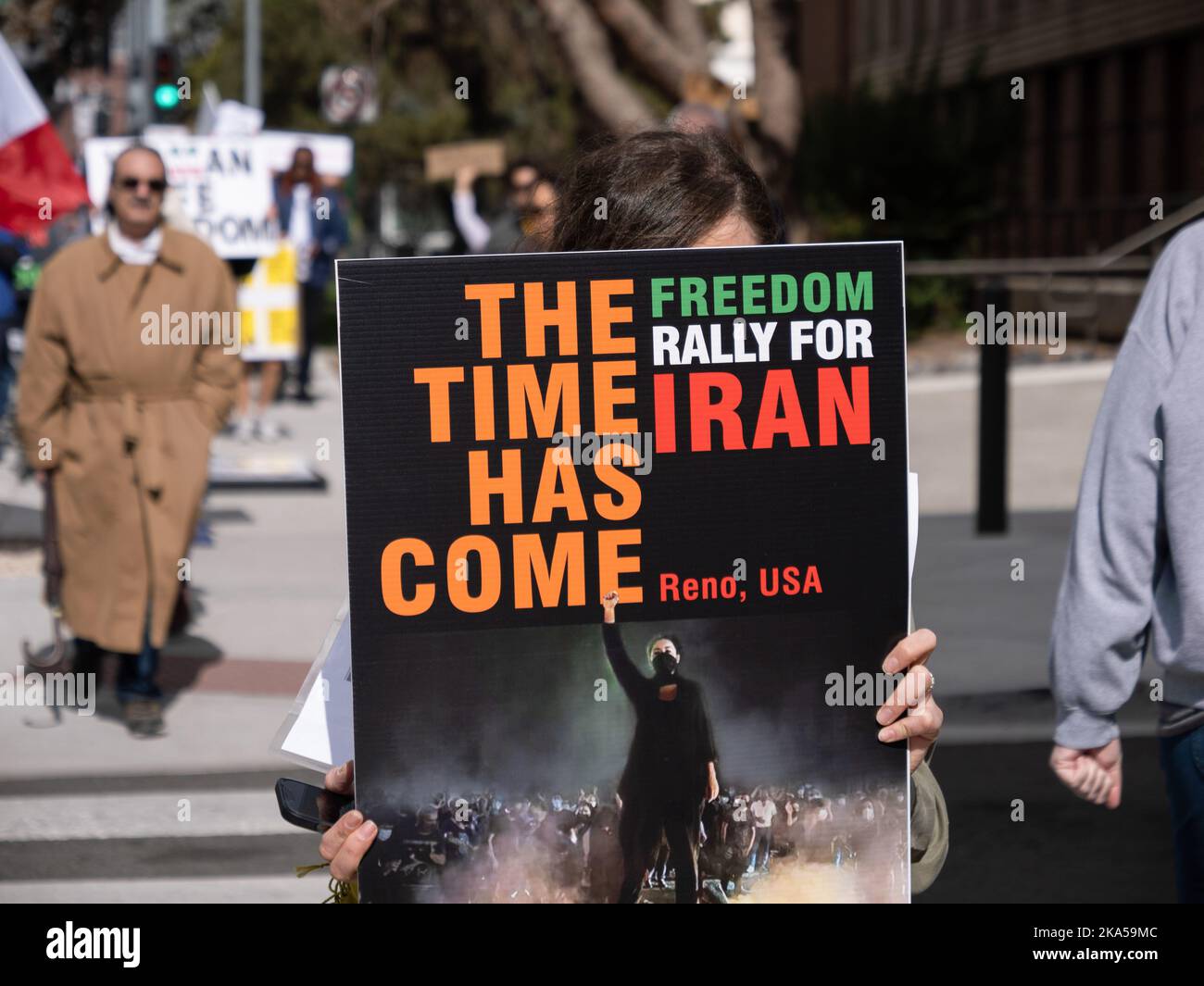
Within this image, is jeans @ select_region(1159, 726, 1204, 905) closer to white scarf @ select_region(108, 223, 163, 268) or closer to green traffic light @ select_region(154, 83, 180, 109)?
white scarf @ select_region(108, 223, 163, 268)

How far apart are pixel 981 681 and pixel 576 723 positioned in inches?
224

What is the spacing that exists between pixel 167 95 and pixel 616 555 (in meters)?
16.0

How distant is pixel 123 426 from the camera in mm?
6629

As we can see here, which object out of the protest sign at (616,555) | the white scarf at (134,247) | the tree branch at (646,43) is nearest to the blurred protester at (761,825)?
the protest sign at (616,555)

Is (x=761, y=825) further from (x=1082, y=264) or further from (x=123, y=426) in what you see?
(x=1082, y=264)

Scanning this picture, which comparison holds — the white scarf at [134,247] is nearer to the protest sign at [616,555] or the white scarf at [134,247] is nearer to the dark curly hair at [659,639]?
the protest sign at [616,555]

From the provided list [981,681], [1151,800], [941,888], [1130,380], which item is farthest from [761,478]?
[981,681]

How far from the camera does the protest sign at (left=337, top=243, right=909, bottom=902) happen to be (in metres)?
1.86

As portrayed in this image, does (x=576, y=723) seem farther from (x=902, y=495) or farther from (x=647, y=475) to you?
(x=902, y=495)

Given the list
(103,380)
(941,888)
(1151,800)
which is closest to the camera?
(941,888)

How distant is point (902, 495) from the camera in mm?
1918

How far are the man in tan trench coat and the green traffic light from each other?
34.5 feet

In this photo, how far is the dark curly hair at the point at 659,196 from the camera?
2.24 meters

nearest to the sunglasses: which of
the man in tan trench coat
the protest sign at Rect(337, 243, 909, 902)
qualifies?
the man in tan trench coat
